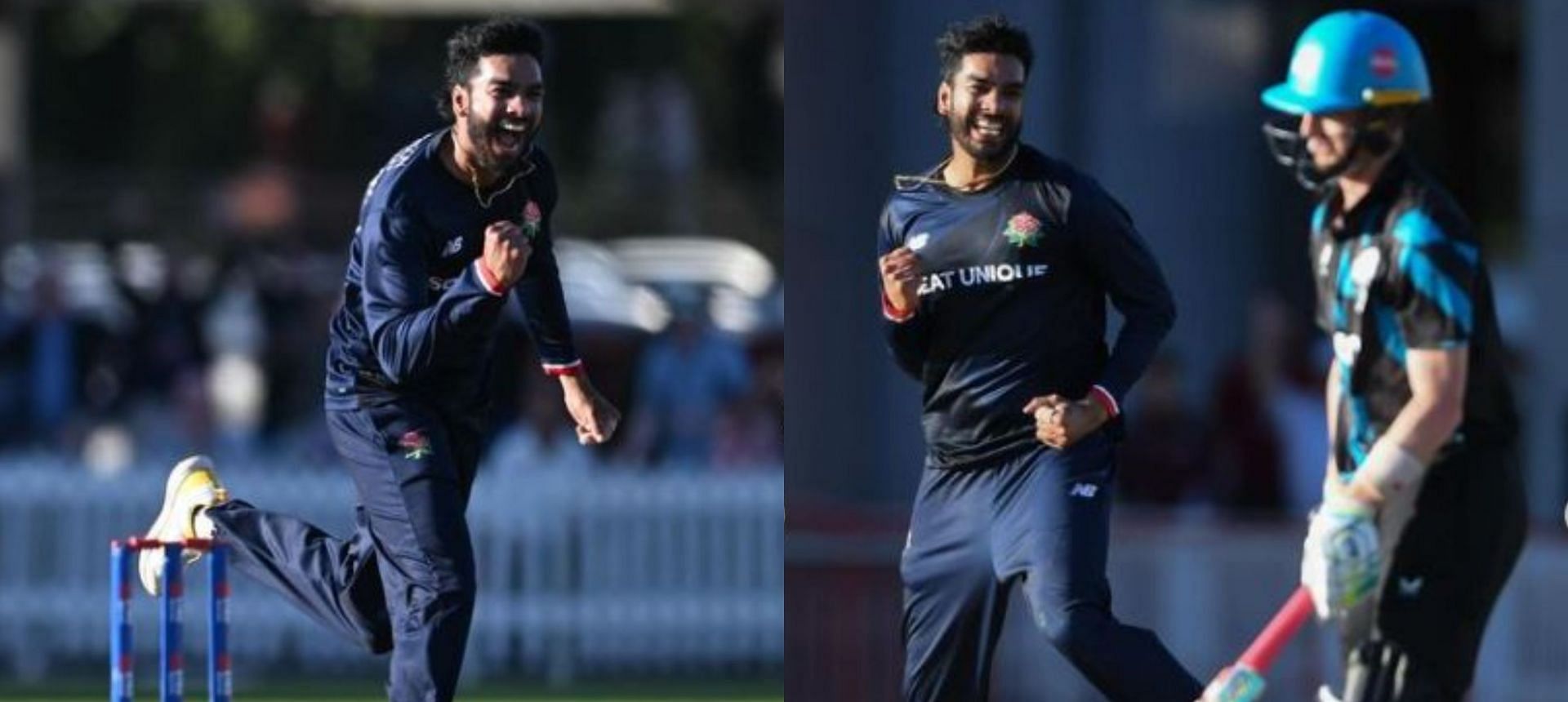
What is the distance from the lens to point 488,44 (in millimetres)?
8617

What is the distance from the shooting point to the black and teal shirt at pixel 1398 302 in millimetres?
7344

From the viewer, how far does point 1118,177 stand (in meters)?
15.4

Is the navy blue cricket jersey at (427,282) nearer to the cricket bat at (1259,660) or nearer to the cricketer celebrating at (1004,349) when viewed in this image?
the cricketer celebrating at (1004,349)

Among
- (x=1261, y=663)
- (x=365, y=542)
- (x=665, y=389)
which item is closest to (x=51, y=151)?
(x=665, y=389)

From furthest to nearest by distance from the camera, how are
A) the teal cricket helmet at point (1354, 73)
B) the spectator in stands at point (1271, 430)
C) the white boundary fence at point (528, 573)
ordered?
the white boundary fence at point (528, 573)
the spectator in stands at point (1271, 430)
the teal cricket helmet at point (1354, 73)

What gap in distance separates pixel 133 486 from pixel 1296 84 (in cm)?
887

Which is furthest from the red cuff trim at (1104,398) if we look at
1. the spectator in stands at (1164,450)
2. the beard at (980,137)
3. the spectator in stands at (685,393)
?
the spectator in stands at (685,393)

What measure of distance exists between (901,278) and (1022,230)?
1.05 feet

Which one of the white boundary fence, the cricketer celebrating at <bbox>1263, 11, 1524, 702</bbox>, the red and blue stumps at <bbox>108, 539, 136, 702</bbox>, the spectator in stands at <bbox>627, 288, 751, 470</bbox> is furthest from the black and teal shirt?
the spectator in stands at <bbox>627, 288, 751, 470</bbox>

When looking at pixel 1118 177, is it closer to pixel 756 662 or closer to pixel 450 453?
pixel 756 662

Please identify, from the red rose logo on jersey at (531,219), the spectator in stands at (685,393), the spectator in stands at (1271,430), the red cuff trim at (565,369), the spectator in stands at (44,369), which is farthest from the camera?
the spectator in stands at (44,369)

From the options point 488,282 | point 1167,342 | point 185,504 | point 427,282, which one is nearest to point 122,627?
point 185,504

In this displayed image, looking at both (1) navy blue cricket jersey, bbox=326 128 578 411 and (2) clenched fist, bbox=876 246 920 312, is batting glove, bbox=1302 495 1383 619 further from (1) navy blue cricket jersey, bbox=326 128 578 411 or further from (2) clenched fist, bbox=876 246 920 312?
(1) navy blue cricket jersey, bbox=326 128 578 411

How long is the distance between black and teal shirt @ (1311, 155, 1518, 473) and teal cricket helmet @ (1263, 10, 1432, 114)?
16cm
